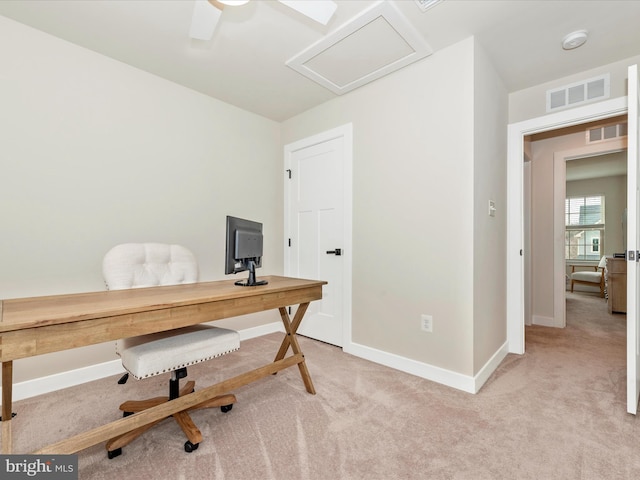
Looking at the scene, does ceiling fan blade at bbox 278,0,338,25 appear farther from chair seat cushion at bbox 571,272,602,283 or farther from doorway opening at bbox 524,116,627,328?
chair seat cushion at bbox 571,272,602,283

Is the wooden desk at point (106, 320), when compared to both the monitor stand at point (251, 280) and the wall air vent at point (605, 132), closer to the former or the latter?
the monitor stand at point (251, 280)

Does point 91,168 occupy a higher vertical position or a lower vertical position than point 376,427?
higher

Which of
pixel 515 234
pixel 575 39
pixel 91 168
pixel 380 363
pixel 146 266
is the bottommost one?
pixel 380 363

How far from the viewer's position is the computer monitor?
71.7 inches

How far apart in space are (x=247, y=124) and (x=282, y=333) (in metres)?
2.46

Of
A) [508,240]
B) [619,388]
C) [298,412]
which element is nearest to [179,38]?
[298,412]

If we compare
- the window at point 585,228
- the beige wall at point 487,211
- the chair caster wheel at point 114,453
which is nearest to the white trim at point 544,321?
the beige wall at point 487,211

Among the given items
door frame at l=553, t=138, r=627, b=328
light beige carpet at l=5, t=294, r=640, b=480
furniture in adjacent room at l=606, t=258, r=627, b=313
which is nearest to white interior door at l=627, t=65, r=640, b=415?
light beige carpet at l=5, t=294, r=640, b=480

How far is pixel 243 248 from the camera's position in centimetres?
191

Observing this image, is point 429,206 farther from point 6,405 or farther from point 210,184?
point 6,405

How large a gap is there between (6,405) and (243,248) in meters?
1.21

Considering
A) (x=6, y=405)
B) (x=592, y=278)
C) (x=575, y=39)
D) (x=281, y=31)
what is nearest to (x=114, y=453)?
(x=6, y=405)

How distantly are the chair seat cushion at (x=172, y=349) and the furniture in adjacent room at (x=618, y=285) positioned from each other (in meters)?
5.58

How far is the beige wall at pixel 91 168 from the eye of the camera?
2.03 meters
